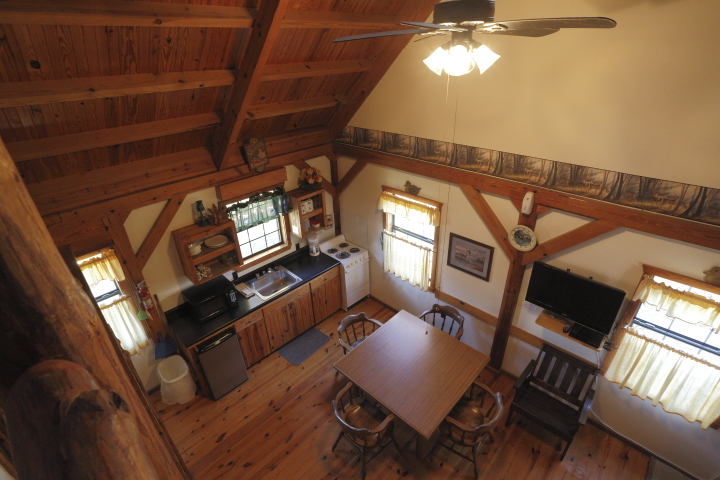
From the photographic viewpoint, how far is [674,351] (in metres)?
2.98

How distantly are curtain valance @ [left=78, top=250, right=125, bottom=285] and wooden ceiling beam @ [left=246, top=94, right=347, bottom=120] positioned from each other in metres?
1.92

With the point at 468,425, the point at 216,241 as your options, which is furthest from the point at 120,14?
the point at 468,425

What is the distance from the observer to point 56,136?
2.80 m

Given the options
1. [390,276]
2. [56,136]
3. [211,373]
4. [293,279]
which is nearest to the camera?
[56,136]

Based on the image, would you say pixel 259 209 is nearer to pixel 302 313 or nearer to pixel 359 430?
pixel 302 313

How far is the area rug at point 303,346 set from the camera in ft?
15.5

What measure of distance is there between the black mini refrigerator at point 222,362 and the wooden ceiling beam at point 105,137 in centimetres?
217

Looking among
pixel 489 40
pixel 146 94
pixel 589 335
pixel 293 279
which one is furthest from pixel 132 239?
pixel 589 335

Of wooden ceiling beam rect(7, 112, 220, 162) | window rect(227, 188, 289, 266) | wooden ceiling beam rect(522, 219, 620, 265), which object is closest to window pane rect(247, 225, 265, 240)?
window rect(227, 188, 289, 266)

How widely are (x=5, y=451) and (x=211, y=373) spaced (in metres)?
3.43

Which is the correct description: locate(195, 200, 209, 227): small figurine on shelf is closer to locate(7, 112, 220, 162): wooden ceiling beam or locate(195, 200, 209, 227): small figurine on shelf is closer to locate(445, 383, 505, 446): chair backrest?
locate(7, 112, 220, 162): wooden ceiling beam

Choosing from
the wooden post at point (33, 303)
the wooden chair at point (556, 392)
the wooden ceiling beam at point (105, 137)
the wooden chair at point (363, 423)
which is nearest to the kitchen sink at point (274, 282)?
the wooden chair at point (363, 423)

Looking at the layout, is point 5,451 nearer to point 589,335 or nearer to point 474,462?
point 474,462

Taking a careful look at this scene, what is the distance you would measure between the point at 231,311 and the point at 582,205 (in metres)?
3.76
